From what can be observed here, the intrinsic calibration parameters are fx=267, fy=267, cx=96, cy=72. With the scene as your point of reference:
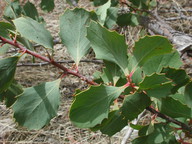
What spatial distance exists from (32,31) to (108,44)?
21 cm

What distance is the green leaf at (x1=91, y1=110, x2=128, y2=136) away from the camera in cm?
78

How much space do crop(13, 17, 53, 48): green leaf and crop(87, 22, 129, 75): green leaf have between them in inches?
5.9

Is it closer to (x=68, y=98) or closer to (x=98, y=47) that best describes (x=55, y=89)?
(x=98, y=47)

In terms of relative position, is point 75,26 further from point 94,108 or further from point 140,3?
point 140,3

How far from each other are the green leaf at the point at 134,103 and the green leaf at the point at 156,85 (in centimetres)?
3

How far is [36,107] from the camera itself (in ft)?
2.46

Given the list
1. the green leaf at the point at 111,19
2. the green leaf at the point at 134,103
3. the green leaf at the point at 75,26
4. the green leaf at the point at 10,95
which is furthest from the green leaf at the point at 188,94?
the green leaf at the point at 10,95

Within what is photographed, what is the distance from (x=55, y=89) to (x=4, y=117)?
1575mm

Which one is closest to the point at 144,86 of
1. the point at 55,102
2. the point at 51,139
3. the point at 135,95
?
the point at 135,95

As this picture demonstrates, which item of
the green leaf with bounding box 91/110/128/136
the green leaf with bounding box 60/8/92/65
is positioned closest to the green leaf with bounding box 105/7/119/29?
the green leaf with bounding box 60/8/92/65

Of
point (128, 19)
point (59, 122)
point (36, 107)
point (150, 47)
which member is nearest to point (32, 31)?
point (36, 107)

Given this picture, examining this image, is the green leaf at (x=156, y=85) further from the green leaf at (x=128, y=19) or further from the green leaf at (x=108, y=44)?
the green leaf at (x=128, y=19)

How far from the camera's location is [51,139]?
2057 millimetres

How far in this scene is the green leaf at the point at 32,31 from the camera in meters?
0.71
